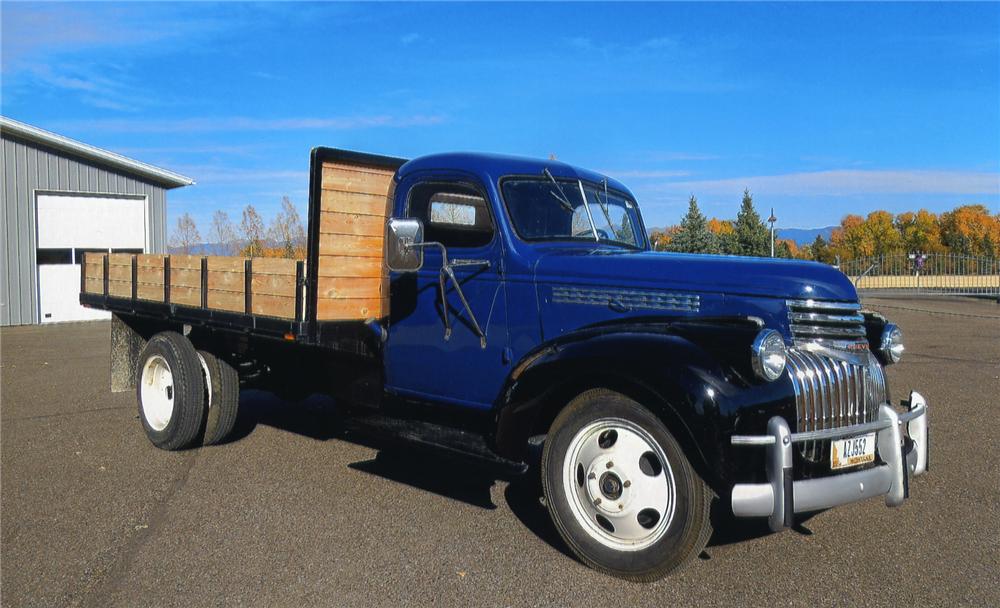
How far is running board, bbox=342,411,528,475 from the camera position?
13.9ft

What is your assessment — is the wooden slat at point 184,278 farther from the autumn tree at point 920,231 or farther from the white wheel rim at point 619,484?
the autumn tree at point 920,231

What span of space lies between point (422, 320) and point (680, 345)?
185 cm

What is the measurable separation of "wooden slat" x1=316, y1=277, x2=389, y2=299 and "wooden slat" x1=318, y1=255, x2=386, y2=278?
3 centimetres

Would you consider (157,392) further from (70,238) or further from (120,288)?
(70,238)

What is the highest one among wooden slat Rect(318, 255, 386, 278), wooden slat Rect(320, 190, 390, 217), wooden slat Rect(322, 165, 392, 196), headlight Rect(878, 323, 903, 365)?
wooden slat Rect(322, 165, 392, 196)

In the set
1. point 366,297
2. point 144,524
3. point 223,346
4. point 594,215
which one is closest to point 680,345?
point 594,215

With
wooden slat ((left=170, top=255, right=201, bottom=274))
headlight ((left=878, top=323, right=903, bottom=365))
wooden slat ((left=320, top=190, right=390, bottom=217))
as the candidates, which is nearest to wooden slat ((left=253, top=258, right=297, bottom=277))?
wooden slat ((left=320, top=190, right=390, bottom=217))

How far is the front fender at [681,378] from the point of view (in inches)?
135

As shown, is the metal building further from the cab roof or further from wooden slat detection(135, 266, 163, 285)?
the cab roof

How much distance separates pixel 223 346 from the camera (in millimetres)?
6316

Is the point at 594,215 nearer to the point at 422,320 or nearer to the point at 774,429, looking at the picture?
the point at 422,320

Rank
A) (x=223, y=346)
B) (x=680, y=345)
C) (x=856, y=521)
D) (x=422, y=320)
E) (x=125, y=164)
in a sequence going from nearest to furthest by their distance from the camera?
1. (x=680, y=345)
2. (x=856, y=521)
3. (x=422, y=320)
4. (x=223, y=346)
5. (x=125, y=164)

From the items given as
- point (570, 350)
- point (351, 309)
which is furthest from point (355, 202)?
point (570, 350)

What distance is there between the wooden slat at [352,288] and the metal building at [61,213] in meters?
15.8
